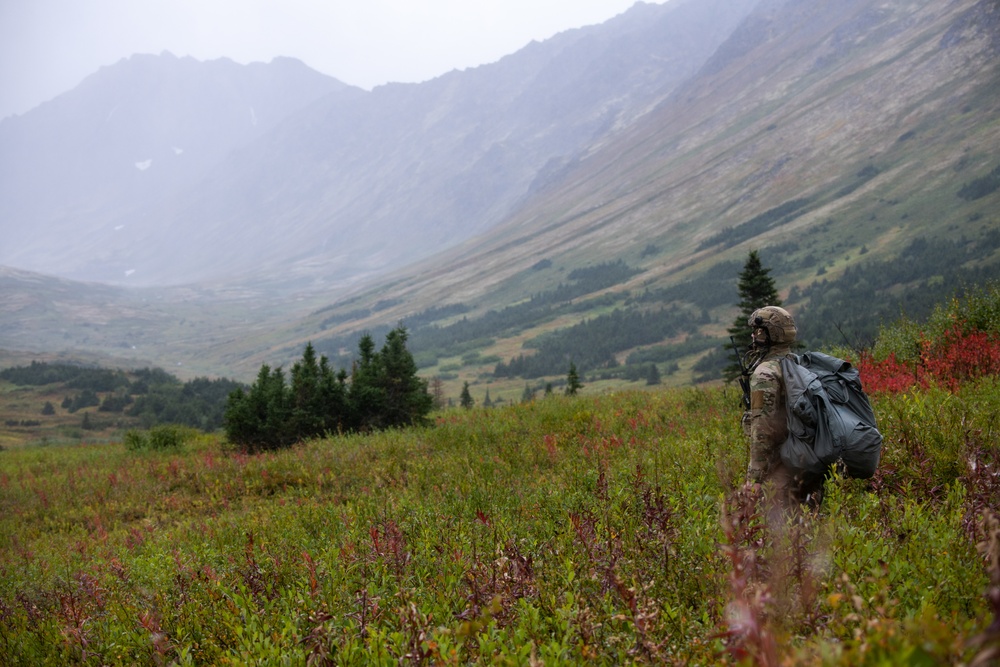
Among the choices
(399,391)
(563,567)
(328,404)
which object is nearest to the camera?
(563,567)

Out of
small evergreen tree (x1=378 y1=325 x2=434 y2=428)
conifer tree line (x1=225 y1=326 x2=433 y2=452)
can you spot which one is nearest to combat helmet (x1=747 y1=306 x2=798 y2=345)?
small evergreen tree (x1=378 y1=325 x2=434 y2=428)

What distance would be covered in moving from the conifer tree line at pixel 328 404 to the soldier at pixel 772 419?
41.9ft

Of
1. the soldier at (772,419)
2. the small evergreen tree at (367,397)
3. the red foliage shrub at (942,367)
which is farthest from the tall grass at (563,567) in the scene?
the small evergreen tree at (367,397)

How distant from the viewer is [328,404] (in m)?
18.2

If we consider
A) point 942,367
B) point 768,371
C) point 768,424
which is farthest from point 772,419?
point 942,367

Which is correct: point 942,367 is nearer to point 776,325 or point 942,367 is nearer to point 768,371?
point 776,325

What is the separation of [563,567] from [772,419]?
242 centimetres

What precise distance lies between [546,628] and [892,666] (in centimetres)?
240

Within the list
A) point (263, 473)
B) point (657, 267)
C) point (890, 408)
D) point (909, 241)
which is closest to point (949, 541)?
point (890, 408)

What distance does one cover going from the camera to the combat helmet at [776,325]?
5586mm

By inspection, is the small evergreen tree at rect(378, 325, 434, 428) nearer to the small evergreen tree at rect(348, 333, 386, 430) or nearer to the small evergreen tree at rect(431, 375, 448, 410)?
the small evergreen tree at rect(348, 333, 386, 430)

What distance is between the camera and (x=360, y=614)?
3.85m

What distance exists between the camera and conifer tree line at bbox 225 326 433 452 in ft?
57.5

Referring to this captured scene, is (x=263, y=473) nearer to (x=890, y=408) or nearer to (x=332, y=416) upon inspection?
(x=332, y=416)
